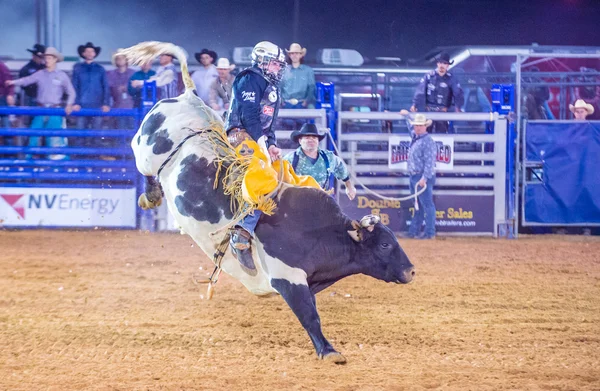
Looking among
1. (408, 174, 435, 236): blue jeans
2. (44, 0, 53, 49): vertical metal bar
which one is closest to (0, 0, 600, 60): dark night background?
(44, 0, 53, 49): vertical metal bar

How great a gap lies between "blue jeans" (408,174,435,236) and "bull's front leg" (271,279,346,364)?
600cm

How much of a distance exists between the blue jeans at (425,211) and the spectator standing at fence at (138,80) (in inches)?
164

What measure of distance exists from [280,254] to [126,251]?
15.0ft

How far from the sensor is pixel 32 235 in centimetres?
1006

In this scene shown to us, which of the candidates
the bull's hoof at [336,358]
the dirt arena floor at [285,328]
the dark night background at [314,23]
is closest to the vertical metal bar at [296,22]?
the dark night background at [314,23]

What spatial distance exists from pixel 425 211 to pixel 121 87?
194 inches

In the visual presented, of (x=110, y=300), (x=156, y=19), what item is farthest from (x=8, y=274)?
(x=156, y=19)

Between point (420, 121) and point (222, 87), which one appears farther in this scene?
point (222, 87)

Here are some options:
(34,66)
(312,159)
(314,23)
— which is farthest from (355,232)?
(314,23)

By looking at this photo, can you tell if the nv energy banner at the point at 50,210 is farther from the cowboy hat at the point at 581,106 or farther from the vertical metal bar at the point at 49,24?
the cowboy hat at the point at 581,106

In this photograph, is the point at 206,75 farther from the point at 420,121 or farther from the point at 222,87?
the point at 420,121

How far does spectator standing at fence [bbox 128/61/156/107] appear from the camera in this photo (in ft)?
35.8

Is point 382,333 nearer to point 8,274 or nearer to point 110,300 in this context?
point 110,300

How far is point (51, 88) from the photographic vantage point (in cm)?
1100
